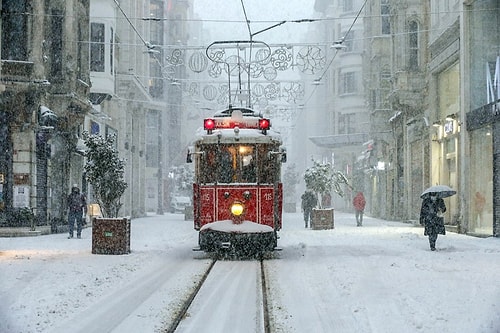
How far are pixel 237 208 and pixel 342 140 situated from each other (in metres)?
55.5

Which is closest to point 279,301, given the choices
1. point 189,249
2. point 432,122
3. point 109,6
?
point 189,249

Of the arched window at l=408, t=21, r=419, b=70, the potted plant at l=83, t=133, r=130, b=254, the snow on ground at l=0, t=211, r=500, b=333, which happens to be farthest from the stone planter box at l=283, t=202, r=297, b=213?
the snow on ground at l=0, t=211, r=500, b=333

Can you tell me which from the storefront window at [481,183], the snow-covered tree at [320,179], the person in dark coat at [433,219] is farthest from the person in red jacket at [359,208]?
the person in dark coat at [433,219]

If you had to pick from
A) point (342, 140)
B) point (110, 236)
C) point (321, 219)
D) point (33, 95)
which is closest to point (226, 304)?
point (110, 236)

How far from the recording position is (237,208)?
1738cm

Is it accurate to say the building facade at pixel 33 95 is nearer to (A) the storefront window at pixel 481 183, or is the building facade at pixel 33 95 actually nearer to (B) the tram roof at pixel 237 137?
(B) the tram roof at pixel 237 137

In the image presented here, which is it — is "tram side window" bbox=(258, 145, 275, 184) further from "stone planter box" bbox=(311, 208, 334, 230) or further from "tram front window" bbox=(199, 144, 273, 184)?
"stone planter box" bbox=(311, 208, 334, 230)

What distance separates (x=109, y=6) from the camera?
1476 inches

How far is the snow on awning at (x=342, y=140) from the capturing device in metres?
69.2

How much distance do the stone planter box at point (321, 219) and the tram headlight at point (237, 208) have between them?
14980 mm

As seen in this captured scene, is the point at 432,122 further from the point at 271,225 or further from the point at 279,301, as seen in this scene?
the point at 279,301

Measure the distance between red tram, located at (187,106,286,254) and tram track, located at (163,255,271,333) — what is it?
2123 millimetres

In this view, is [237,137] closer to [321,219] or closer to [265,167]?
[265,167]

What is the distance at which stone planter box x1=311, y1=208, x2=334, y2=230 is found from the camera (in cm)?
3216
